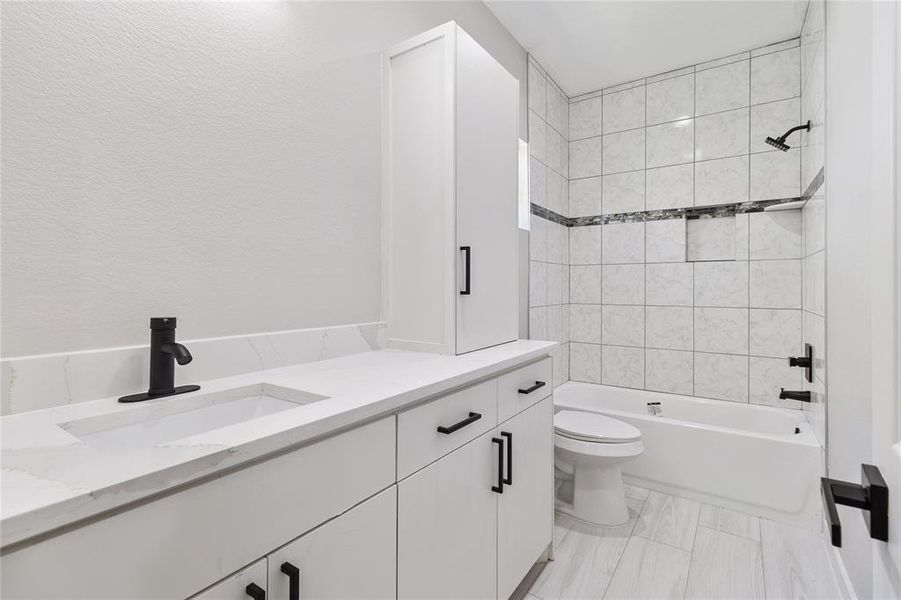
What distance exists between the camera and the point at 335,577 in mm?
803

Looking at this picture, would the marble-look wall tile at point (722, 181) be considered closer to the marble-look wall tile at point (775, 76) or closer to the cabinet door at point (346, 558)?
the marble-look wall tile at point (775, 76)

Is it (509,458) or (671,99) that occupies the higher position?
(671,99)

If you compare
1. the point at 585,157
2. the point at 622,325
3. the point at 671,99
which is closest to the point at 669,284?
the point at 622,325

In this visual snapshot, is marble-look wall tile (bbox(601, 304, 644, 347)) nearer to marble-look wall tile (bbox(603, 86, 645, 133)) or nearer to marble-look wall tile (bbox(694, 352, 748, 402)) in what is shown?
marble-look wall tile (bbox(694, 352, 748, 402))

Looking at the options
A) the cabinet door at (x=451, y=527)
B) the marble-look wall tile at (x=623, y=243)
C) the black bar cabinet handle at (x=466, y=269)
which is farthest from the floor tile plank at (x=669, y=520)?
the marble-look wall tile at (x=623, y=243)

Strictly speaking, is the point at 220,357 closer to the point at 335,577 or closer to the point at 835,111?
the point at 335,577

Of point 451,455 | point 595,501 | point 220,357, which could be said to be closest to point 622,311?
point 595,501

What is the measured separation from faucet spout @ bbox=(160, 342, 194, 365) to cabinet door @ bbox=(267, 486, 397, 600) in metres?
0.44

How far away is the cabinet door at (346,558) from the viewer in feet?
2.34

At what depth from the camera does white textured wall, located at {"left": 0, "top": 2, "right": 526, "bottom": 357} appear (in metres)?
0.85

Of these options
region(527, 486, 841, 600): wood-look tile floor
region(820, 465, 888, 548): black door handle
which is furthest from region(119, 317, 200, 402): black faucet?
region(527, 486, 841, 600): wood-look tile floor

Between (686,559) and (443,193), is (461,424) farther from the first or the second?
(686,559)

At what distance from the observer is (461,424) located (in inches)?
45.2

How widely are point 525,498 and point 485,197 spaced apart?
1.16 metres
